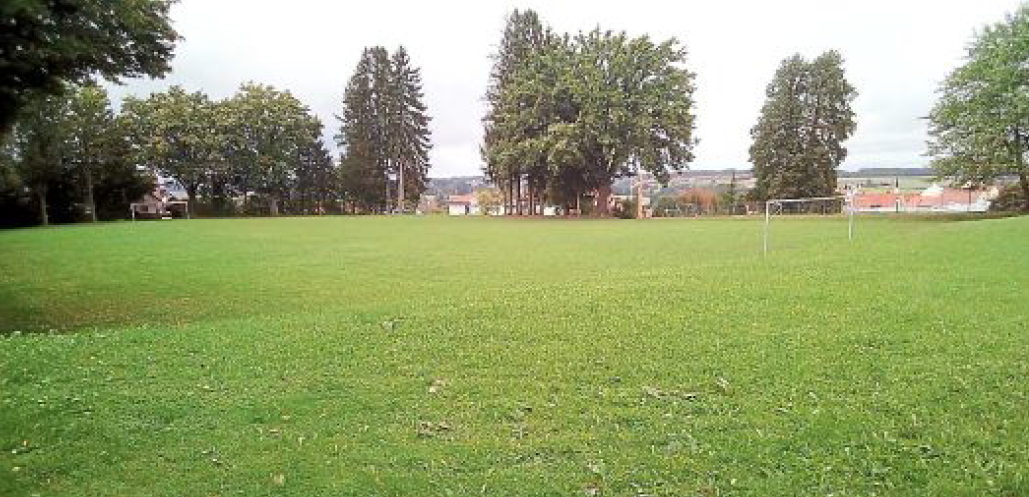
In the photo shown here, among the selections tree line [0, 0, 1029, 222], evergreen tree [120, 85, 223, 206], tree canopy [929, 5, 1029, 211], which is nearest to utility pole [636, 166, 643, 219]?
tree line [0, 0, 1029, 222]

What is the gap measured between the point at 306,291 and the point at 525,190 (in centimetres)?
6464

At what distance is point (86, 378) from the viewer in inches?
270

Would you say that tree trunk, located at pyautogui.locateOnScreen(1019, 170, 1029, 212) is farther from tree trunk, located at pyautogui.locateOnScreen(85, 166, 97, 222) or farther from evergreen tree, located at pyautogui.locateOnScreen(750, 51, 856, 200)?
tree trunk, located at pyautogui.locateOnScreen(85, 166, 97, 222)

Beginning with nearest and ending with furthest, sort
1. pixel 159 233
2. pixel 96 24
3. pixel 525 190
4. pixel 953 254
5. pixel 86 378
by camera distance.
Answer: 1. pixel 86 378
2. pixel 96 24
3. pixel 953 254
4. pixel 159 233
5. pixel 525 190

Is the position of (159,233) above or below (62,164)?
below

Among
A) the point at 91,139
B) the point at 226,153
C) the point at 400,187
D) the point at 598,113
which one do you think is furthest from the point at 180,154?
the point at 598,113

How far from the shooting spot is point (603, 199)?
5975cm

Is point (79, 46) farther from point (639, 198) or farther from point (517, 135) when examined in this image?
point (639, 198)

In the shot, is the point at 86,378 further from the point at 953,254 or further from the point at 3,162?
the point at 3,162

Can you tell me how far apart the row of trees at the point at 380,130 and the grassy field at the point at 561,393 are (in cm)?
6315

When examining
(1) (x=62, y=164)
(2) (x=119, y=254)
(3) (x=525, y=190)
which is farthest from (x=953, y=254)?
(3) (x=525, y=190)

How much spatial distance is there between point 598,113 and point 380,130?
2882 centimetres

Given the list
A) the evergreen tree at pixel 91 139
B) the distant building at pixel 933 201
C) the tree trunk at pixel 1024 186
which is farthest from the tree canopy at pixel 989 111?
the evergreen tree at pixel 91 139

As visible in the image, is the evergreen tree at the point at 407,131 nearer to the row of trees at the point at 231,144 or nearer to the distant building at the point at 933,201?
the row of trees at the point at 231,144
